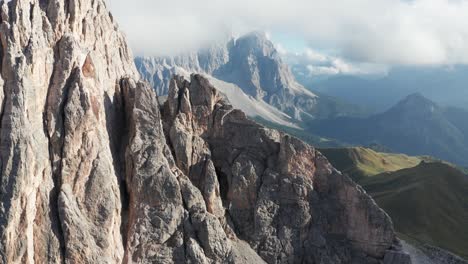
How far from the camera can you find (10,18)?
181ft

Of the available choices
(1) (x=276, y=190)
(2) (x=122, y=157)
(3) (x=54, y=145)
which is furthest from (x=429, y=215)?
(3) (x=54, y=145)

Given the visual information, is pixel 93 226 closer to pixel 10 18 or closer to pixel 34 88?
pixel 34 88

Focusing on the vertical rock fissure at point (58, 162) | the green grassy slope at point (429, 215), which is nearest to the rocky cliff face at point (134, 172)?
the vertical rock fissure at point (58, 162)

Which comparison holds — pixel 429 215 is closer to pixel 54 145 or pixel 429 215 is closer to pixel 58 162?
pixel 58 162

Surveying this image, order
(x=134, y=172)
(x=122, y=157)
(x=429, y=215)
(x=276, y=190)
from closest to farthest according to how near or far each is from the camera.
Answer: (x=134, y=172) → (x=122, y=157) → (x=276, y=190) → (x=429, y=215)

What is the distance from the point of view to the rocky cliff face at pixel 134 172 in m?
51.4

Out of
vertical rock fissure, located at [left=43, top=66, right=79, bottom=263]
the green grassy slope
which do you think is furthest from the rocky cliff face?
the green grassy slope

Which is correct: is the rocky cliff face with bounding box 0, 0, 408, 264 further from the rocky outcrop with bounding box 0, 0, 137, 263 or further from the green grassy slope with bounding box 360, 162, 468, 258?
the green grassy slope with bounding box 360, 162, 468, 258

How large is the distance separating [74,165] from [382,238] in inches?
2146

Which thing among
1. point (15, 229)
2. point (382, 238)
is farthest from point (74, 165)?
point (382, 238)

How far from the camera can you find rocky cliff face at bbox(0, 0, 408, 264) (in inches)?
2023

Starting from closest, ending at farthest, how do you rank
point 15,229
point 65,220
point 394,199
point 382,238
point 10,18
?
1. point 15,229
2. point 65,220
3. point 10,18
4. point 382,238
5. point 394,199

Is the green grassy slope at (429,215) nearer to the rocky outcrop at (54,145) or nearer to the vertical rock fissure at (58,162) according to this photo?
the rocky outcrop at (54,145)

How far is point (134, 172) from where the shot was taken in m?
62.1
